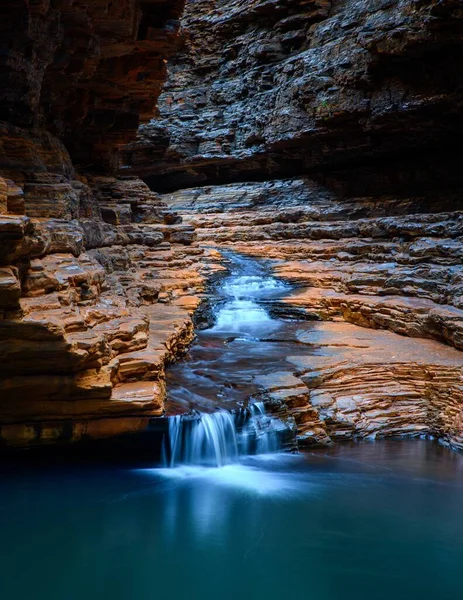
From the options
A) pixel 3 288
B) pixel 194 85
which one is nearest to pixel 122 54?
pixel 3 288

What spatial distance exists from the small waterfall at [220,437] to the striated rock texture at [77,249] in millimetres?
588

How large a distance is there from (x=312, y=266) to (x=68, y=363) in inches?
488

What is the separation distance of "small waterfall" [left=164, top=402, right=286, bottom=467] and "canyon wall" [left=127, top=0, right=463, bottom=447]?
1.46 feet

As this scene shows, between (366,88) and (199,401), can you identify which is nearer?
(199,401)

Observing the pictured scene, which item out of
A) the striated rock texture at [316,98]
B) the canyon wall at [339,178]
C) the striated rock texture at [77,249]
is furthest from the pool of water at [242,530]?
the striated rock texture at [316,98]

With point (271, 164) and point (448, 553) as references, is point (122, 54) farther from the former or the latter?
point (271, 164)

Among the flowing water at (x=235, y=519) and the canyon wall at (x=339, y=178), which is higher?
the canyon wall at (x=339, y=178)

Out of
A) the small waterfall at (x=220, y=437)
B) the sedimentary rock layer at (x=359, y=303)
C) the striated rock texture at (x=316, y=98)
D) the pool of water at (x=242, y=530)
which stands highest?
the striated rock texture at (x=316, y=98)

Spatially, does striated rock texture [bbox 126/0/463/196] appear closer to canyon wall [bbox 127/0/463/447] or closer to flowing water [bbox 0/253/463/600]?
canyon wall [bbox 127/0/463/447]

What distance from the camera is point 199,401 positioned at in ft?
28.5

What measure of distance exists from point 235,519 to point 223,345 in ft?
18.8

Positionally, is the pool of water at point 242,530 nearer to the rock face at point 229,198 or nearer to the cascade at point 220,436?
the cascade at point 220,436

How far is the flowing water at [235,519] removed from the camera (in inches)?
225

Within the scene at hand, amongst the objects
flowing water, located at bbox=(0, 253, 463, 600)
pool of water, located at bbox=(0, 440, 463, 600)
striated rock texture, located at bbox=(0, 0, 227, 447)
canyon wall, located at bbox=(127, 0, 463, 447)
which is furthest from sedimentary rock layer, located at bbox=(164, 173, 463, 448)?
striated rock texture, located at bbox=(0, 0, 227, 447)
